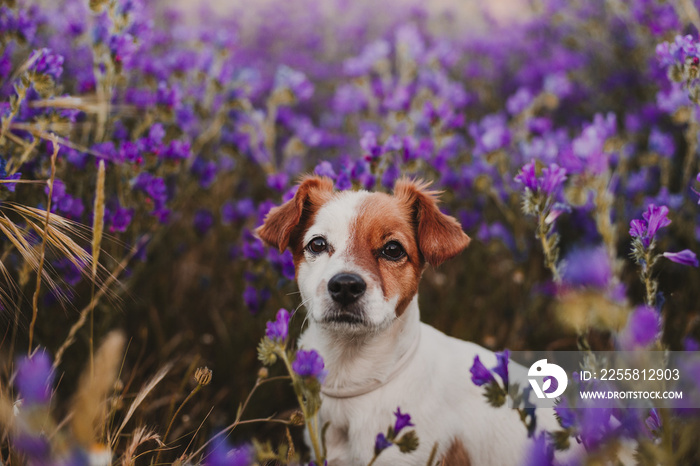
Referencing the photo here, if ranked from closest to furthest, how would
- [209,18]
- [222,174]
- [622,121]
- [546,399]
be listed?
1. [546,399]
2. [222,174]
3. [622,121]
4. [209,18]

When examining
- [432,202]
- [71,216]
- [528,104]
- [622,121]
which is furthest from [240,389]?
[622,121]

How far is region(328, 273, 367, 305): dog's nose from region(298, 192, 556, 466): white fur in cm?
3

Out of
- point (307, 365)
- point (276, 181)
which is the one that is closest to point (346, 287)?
point (307, 365)

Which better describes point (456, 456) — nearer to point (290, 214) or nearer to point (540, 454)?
point (540, 454)

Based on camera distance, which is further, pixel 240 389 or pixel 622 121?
pixel 622 121

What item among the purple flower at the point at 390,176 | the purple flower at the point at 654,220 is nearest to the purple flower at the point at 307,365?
the purple flower at the point at 654,220

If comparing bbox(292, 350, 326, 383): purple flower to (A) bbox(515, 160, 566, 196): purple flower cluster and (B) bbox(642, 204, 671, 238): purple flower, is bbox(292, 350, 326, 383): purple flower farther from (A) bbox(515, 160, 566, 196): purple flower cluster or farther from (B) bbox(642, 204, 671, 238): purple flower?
(B) bbox(642, 204, 671, 238): purple flower

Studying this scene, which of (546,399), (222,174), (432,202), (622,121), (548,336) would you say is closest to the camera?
(546,399)

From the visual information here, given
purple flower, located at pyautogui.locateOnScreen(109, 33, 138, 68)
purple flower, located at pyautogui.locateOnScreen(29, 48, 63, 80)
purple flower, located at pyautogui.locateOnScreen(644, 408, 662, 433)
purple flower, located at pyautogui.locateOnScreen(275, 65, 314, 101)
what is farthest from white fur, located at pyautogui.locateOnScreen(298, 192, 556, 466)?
purple flower, located at pyautogui.locateOnScreen(275, 65, 314, 101)

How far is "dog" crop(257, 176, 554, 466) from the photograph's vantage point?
2.04 meters

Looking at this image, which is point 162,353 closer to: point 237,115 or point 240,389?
point 240,389

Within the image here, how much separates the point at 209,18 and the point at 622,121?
27.4ft

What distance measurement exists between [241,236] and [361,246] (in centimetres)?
181

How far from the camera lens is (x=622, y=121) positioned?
631 cm
